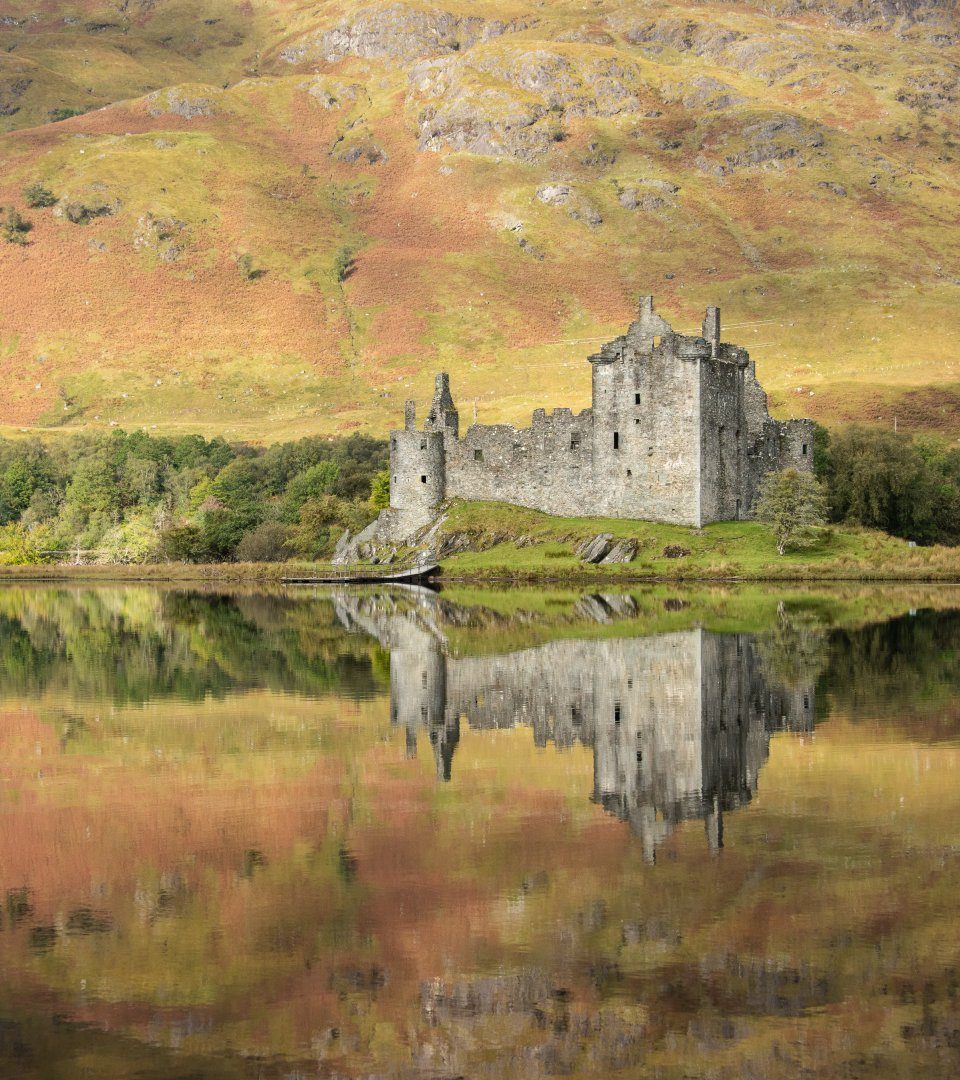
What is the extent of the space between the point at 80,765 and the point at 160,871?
21.7ft

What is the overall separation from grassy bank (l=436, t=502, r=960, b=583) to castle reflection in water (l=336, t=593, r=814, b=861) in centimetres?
2424

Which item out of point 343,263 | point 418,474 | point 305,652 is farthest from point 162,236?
point 305,652

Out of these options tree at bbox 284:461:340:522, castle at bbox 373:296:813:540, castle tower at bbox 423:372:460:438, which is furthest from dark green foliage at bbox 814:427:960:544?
tree at bbox 284:461:340:522

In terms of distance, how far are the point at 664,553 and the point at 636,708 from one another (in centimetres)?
4073

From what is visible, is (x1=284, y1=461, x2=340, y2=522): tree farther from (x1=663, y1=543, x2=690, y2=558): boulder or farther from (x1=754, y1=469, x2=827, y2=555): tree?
(x1=754, y1=469, x2=827, y2=555): tree

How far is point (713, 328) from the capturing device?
71188 mm

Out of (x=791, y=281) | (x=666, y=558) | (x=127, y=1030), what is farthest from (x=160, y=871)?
(x=791, y=281)

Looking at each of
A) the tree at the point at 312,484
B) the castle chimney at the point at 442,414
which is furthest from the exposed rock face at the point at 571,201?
the castle chimney at the point at 442,414

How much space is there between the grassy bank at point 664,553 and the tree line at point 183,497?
10.2 metres

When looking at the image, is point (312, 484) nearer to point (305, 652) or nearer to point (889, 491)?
point (889, 491)

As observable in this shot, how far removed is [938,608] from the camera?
1837 inches

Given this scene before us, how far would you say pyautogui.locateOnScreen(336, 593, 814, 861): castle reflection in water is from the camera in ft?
59.5

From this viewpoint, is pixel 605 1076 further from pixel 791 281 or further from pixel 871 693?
pixel 791 281

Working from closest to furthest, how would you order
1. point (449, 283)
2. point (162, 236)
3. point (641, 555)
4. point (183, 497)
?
point (641, 555) < point (183, 497) < point (449, 283) < point (162, 236)
